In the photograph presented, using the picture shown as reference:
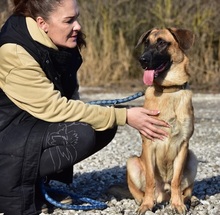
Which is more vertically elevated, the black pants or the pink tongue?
the pink tongue

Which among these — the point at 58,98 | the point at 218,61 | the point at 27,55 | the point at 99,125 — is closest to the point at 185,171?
the point at 99,125

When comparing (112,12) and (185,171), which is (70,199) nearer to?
(185,171)

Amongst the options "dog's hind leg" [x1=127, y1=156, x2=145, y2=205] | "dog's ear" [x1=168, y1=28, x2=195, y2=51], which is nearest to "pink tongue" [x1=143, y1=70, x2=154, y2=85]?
"dog's ear" [x1=168, y1=28, x2=195, y2=51]

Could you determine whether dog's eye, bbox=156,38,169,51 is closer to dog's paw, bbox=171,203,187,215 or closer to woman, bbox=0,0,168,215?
woman, bbox=0,0,168,215

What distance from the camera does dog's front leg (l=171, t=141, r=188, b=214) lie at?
5.16 m

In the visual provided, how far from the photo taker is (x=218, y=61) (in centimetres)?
1652

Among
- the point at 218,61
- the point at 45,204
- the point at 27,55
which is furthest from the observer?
the point at 218,61

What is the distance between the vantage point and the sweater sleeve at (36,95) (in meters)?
4.79

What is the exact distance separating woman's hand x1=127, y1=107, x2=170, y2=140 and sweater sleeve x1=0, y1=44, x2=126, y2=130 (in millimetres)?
69

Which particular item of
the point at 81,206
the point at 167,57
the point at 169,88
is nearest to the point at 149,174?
the point at 81,206

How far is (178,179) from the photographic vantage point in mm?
5207

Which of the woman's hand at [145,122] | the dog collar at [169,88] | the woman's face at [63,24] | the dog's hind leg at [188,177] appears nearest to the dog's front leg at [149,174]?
the woman's hand at [145,122]

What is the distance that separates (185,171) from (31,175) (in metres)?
1.36

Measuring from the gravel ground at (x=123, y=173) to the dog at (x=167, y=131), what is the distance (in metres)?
0.15
